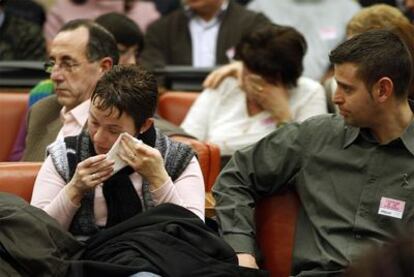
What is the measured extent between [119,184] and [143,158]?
14 cm

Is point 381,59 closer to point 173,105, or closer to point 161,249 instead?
point 161,249

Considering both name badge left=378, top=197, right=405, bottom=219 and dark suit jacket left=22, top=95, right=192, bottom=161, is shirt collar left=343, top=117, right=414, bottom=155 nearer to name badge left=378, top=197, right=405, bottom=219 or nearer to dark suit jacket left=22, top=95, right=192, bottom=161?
name badge left=378, top=197, right=405, bottom=219

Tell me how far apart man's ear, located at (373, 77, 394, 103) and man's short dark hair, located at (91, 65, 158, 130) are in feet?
2.14

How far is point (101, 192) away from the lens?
2.86m

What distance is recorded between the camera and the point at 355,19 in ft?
14.3

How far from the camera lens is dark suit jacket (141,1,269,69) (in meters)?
5.39

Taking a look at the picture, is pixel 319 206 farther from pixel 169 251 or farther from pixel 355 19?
pixel 355 19

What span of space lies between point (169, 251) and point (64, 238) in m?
0.30

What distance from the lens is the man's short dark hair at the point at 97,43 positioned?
3590 millimetres

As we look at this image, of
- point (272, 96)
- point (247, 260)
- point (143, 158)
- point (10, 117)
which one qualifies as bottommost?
point (247, 260)

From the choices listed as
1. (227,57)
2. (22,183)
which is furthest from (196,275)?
(227,57)

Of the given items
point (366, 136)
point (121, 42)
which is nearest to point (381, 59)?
point (366, 136)

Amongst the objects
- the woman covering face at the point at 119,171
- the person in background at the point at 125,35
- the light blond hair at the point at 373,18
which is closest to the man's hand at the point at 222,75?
the person in background at the point at 125,35

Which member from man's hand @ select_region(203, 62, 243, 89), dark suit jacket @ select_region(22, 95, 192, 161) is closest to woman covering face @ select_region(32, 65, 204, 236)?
dark suit jacket @ select_region(22, 95, 192, 161)
